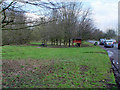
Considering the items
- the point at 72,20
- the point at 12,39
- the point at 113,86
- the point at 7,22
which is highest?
the point at 72,20

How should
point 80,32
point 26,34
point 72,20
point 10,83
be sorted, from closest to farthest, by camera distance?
point 10,83, point 26,34, point 72,20, point 80,32

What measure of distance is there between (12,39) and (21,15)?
1.25 metres

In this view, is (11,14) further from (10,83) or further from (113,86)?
(113,86)

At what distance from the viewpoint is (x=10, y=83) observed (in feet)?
17.7

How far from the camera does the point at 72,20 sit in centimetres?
3497

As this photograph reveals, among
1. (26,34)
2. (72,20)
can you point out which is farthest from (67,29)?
(26,34)

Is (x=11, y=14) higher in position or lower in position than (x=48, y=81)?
higher

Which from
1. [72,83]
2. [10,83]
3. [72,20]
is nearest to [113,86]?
[72,83]

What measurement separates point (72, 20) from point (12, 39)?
29471 millimetres

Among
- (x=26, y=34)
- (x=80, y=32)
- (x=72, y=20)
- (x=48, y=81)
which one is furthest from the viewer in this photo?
(x=80, y=32)

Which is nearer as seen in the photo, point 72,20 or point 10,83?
point 10,83

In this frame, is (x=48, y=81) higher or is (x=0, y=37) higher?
(x=0, y=37)

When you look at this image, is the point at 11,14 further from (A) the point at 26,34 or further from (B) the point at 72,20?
(B) the point at 72,20

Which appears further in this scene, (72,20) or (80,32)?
(80,32)
